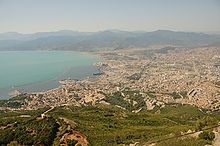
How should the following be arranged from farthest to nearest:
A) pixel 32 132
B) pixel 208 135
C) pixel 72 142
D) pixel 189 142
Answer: pixel 32 132 < pixel 72 142 < pixel 208 135 < pixel 189 142

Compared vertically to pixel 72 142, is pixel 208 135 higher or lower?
higher

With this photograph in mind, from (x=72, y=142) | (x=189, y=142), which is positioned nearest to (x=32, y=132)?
(x=72, y=142)

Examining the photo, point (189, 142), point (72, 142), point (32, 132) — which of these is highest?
point (189, 142)

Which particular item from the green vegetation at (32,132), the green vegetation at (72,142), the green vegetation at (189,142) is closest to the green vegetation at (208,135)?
the green vegetation at (189,142)

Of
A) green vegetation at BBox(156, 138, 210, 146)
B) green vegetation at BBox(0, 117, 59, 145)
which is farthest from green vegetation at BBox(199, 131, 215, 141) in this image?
green vegetation at BBox(0, 117, 59, 145)

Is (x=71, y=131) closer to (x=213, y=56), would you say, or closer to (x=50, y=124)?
(x=50, y=124)

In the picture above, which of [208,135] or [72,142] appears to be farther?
[72,142]

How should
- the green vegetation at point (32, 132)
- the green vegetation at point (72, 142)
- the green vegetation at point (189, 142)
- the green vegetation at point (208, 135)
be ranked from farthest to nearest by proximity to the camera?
1. the green vegetation at point (32, 132)
2. the green vegetation at point (72, 142)
3. the green vegetation at point (208, 135)
4. the green vegetation at point (189, 142)

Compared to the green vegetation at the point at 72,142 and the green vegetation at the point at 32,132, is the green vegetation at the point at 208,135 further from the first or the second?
the green vegetation at the point at 32,132

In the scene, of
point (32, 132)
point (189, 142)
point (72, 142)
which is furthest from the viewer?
point (32, 132)

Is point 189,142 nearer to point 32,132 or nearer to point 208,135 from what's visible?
point 208,135

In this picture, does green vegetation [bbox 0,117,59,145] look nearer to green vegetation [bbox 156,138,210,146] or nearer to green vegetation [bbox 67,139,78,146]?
green vegetation [bbox 67,139,78,146]
